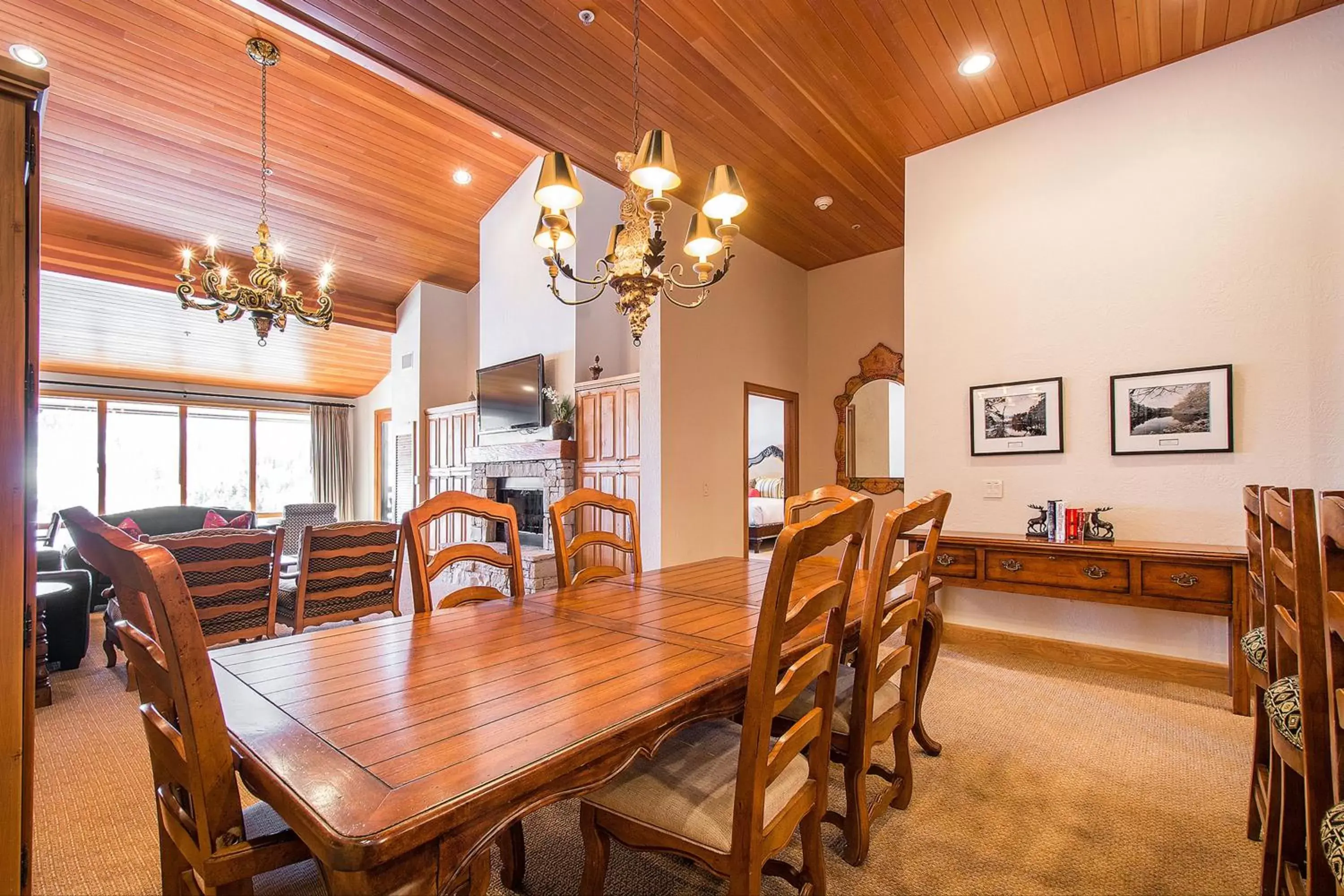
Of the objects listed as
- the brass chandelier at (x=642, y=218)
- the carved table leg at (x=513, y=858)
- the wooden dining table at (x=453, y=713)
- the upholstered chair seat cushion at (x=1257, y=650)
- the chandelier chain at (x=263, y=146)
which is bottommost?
the carved table leg at (x=513, y=858)

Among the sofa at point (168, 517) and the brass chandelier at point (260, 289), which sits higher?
the brass chandelier at point (260, 289)

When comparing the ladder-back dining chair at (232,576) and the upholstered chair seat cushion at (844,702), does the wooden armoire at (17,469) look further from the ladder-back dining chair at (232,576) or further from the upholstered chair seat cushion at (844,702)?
the ladder-back dining chair at (232,576)

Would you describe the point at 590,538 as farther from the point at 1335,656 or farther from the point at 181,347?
the point at 181,347

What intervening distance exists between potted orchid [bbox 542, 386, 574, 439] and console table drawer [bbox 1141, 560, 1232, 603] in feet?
14.1

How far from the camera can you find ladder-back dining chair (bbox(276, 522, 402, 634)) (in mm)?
3188

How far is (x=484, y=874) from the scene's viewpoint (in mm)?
885

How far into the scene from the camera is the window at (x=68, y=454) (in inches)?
273

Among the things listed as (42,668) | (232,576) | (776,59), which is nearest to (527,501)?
(232,576)

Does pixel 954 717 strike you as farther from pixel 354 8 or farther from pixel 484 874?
pixel 354 8

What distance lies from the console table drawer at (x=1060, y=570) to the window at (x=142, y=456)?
9595 mm

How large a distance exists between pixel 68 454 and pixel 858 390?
31.0 feet

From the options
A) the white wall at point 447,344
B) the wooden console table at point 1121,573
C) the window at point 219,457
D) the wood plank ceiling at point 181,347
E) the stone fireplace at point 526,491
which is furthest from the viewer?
the window at point 219,457

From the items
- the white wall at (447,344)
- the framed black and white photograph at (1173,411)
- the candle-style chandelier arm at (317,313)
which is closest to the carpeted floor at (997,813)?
the framed black and white photograph at (1173,411)

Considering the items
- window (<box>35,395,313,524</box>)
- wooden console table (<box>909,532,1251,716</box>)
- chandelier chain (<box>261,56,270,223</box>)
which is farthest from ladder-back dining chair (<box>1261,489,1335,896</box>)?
window (<box>35,395,313,524</box>)
